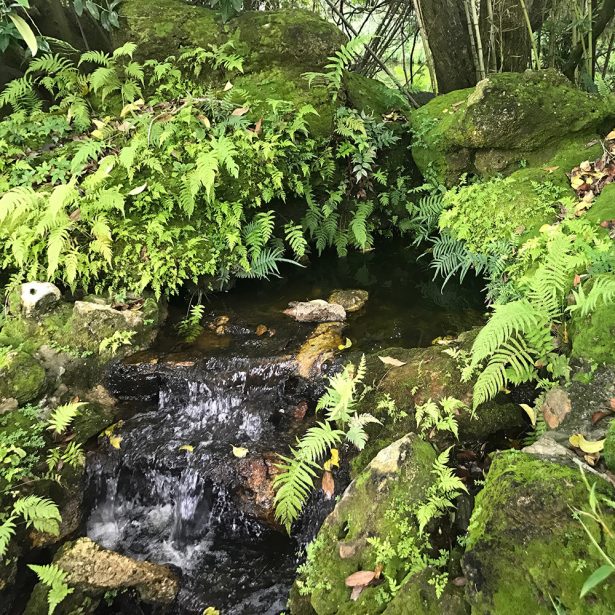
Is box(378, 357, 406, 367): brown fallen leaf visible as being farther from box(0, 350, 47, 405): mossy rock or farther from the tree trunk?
the tree trunk

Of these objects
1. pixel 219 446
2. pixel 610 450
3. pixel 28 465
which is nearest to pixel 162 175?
pixel 219 446

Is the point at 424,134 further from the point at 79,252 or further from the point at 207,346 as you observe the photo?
the point at 79,252

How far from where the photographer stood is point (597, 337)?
9.87 feet

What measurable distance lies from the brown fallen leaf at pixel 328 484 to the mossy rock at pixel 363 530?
560mm

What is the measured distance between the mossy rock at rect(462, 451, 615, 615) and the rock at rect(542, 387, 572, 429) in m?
0.71

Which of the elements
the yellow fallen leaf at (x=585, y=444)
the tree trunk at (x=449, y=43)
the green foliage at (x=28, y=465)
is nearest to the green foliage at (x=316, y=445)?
the yellow fallen leaf at (x=585, y=444)

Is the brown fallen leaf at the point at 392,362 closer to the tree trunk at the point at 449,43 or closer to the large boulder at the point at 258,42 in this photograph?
the large boulder at the point at 258,42

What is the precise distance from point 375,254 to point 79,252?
400 centimetres

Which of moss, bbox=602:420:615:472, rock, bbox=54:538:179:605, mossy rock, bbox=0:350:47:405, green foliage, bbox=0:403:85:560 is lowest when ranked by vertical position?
rock, bbox=54:538:179:605

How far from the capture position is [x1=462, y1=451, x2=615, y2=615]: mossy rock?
1868 millimetres

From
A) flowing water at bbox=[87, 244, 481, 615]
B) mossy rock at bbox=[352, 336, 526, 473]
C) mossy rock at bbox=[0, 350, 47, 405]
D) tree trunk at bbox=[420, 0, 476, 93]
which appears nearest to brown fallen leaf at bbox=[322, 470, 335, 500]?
flowing water at bbox=[87, 244, 481, 615]

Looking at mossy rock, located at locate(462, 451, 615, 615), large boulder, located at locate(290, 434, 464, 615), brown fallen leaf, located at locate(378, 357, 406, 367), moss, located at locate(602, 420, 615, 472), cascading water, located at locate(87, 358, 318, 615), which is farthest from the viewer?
brown fallen leaf, located at locate(378, 357, 406, 367)

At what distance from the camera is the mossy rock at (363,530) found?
2561 millimetres

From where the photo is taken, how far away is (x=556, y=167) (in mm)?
5270
